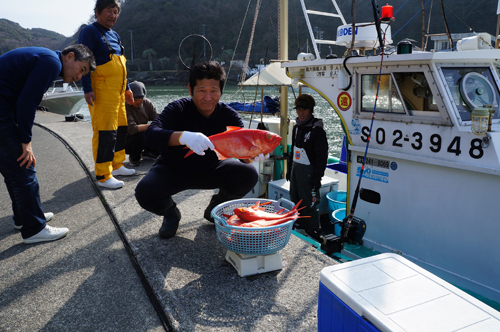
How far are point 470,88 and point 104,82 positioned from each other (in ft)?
13.9

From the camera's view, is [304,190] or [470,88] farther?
[304,190]

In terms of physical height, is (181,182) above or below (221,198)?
above

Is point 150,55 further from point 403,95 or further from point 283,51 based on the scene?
point 403,95

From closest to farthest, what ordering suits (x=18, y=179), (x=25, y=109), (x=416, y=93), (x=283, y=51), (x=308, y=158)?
1. (x=25, y=109)
2. (x=18, y=179)
3. (x=416, y=93)
4. (x=308, y=158)
5. (x=283, y=51)

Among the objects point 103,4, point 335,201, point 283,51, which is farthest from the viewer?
point 283,51

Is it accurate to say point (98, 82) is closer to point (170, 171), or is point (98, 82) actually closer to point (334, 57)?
point (170, 171)

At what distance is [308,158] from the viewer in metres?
4.60

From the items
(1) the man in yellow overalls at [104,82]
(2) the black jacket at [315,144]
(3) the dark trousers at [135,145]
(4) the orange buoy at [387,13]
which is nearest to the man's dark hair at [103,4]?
(1) the man in yellow overalls at [104,82]

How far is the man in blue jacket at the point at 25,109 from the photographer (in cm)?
261

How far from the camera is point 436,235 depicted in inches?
137

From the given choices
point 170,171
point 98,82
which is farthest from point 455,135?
point 98,82

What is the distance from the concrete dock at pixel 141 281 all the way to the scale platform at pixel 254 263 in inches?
1.8

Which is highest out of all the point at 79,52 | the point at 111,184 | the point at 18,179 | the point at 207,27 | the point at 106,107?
the point at 207,27

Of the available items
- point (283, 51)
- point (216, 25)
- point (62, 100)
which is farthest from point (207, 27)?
point (283, 51)
